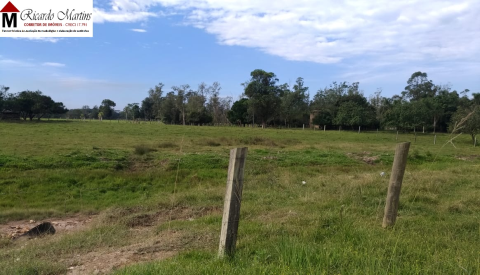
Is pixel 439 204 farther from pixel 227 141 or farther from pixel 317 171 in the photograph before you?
pixel 227 141

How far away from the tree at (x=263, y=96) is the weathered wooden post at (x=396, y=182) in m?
66.8

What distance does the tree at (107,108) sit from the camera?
129875 millimetres

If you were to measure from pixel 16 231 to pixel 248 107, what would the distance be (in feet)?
219

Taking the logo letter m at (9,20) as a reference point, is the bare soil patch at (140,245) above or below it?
below

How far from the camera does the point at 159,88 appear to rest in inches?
4370

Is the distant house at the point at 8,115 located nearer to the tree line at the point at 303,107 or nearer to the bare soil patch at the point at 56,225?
the tree line at the point at 303,107

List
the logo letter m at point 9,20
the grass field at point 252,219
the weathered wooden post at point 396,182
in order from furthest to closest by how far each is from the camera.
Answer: the logo letter m at point 9,20 < the weathered wooden post at point 396,182 < the grass field at point 252,219

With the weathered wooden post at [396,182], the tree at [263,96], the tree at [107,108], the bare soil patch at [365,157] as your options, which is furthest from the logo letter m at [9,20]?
the tree at [107,108]

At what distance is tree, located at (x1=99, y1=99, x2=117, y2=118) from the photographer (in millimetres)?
129875

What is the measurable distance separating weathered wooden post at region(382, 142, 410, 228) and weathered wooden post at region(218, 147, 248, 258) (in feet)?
8.40

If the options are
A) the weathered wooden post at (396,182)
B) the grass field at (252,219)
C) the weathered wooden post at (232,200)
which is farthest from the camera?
the weathered wooden post at (396,182)

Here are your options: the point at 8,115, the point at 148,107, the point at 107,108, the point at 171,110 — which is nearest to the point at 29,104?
the point at 8,115

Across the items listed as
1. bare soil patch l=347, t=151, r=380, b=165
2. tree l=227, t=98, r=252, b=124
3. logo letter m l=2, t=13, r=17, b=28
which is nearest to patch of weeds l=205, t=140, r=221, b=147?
bare soil patch l=347, t=151, r=380, b=165

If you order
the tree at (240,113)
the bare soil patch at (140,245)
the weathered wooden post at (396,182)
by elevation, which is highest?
the tree at (240,113)
